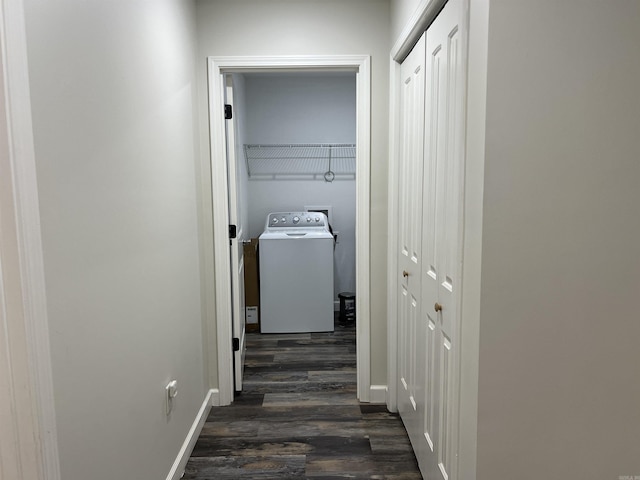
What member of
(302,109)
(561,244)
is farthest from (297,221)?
(561,244)

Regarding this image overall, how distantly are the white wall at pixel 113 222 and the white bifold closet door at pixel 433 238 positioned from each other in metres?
1.02

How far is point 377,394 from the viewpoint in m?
2.77

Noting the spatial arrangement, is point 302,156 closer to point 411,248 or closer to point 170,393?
point 411,248

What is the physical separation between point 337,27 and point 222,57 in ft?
2.13

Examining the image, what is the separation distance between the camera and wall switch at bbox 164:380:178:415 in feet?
6.22

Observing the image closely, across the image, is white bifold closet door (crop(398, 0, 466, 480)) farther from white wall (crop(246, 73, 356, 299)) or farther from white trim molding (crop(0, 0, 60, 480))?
white wall (crop(246, 73, 356, 299))

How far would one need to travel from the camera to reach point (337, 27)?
253 centimetres

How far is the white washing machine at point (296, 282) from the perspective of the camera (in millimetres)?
3924

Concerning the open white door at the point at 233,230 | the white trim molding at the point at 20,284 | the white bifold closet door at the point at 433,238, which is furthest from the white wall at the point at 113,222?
the white bifold closet door at the point at 433,238

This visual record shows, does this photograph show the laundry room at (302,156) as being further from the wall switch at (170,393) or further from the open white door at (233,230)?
the wall switch at (170,393)

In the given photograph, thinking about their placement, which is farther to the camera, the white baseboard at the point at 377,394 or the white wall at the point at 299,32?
the white baseboard at the point at 377,394

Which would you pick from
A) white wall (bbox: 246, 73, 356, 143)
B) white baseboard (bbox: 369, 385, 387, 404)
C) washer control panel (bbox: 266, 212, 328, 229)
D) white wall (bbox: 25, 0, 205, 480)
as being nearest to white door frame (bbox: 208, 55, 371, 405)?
white baseboard (bbox: 369, 385, 387, 404)

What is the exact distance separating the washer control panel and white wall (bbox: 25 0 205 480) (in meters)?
2.10

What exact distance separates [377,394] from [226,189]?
1.50 m
